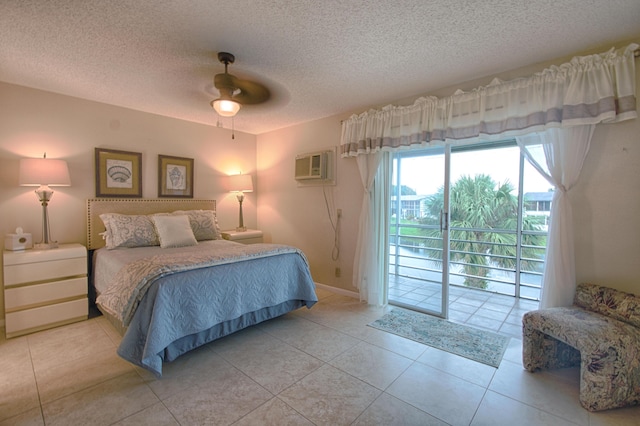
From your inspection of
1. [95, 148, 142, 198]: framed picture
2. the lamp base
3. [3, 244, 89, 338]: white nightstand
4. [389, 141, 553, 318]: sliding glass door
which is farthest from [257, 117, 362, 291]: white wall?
the lamp base

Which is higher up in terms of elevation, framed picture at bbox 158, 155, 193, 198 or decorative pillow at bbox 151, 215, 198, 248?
framed picture at bbox 158, 155, 193, 198

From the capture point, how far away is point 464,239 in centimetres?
439

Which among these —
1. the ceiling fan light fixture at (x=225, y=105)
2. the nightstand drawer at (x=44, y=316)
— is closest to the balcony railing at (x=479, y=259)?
the ceiling fan light fixture at (x=225, y=105)

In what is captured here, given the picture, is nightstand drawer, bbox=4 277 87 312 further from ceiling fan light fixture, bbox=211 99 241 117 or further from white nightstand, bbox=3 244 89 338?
ceiling fan light fixture, bbox=211 99 241 117

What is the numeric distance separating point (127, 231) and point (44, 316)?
3.38 ft

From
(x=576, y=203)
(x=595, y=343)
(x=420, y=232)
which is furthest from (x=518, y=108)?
(x=595, y=343)

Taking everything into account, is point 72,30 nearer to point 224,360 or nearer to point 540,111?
point 224,360

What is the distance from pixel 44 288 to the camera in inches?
108

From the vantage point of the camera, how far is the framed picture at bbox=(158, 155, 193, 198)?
155 inches

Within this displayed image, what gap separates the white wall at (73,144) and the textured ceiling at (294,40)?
24cm

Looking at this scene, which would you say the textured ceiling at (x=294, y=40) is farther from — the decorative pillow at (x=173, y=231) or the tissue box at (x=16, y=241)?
the tissue box at (x=16, y=241)

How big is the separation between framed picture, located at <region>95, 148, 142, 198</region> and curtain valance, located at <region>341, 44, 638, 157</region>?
2872mm

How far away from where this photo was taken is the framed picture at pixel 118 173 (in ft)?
11.3

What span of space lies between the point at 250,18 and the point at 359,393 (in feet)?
8.41
